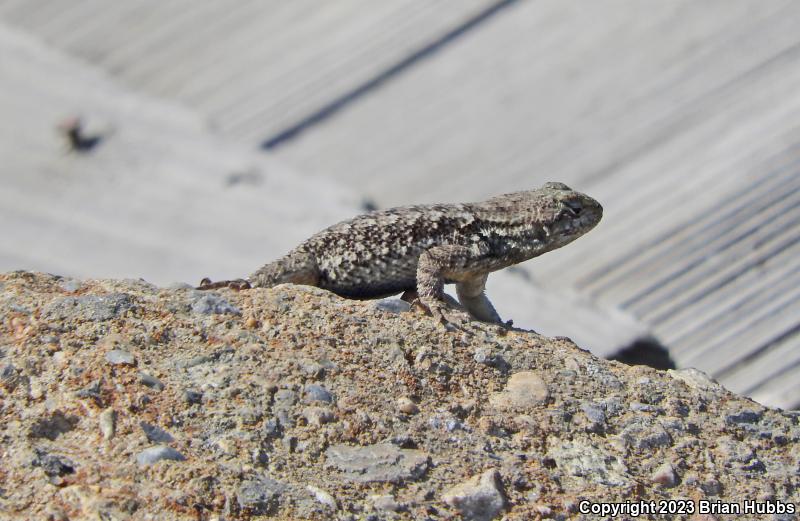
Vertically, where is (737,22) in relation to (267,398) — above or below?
above

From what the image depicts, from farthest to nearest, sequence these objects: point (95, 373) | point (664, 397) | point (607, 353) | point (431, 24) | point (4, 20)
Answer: point (4, 20), point (431, 24), point (607, 353), point (664, 397), point (95, 373)

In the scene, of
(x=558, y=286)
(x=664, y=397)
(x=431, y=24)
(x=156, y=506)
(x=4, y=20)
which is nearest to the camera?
(x=156, y=506)

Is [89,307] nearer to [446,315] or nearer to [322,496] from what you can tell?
[322,496]

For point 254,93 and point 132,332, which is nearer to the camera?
point 132,332

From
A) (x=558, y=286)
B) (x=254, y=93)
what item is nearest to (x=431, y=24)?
(x=254, y=93)

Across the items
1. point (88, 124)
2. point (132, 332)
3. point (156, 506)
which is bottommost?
point (156, 506)

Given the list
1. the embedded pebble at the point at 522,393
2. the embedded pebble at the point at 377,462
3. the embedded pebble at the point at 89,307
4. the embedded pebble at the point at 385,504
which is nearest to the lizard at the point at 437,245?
the embedded pebble at the point at 522,393

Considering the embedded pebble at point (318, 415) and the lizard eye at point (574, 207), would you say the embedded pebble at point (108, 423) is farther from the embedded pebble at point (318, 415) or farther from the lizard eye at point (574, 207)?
the lizard eye at point (574, 207)

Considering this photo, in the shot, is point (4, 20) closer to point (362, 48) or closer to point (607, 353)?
point (362, 48)

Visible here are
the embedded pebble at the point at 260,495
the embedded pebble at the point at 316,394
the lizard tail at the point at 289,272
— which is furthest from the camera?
the lizard tail at the point at 289,272
